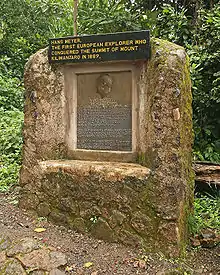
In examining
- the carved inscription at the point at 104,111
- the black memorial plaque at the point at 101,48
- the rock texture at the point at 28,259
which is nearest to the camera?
the rock texture at the point at 28,259

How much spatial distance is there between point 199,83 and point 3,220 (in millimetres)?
3836

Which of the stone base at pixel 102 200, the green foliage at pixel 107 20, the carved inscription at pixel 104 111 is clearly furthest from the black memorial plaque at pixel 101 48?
the green foliage at pixel 107 20

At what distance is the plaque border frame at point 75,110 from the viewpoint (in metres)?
3.69

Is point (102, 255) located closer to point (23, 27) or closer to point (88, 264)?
point (88, 264)

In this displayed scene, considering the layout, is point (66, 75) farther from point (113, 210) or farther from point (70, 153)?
point (113, 210)

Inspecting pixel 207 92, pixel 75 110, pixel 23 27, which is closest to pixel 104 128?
pixel 75 110

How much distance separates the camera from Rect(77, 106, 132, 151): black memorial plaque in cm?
378

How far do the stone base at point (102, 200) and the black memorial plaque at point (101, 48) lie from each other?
1199 millimetres

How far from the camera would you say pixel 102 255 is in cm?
330

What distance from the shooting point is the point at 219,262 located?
332 centimetres

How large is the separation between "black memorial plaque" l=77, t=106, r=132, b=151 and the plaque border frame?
50 mm

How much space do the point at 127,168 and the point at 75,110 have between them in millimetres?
1059

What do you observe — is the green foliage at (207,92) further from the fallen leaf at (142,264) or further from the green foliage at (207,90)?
the fallen leaf at (142,264)

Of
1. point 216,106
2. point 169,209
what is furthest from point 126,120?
point 216,106
